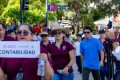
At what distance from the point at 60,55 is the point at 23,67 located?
9.24 ft

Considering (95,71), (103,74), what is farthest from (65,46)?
(103,74)

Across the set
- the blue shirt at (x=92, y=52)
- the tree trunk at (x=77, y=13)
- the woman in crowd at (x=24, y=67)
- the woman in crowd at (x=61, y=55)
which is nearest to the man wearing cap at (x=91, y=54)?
the blue shirt at (x=92, y=52)

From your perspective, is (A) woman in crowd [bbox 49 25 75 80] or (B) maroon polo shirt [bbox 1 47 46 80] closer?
(B) maroon polo shirt [bbox 1 47 46 80]

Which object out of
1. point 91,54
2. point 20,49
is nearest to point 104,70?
point 91,54

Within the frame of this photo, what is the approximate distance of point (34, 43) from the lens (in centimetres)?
481

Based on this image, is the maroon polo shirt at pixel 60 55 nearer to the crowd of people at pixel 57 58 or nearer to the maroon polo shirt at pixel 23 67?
the crowd of people at pixel 57 58

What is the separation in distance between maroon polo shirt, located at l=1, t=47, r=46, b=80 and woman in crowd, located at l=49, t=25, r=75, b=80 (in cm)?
266

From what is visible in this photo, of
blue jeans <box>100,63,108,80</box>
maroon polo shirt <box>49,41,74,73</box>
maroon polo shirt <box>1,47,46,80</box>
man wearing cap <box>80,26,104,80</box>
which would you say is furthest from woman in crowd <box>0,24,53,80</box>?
blue jeans <box>100,63,108,80</box>

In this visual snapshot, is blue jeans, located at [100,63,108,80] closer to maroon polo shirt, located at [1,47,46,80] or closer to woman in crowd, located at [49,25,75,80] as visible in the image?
woman in crowd, located at [49,25,75,80]

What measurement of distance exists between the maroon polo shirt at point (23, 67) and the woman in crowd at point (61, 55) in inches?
105

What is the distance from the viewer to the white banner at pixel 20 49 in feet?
15.6

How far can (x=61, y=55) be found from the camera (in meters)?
7.48

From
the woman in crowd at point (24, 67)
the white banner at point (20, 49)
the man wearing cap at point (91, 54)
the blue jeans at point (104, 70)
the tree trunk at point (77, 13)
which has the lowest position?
the tree trunk at point (77, 13)

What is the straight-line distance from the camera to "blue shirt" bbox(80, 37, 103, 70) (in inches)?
362
